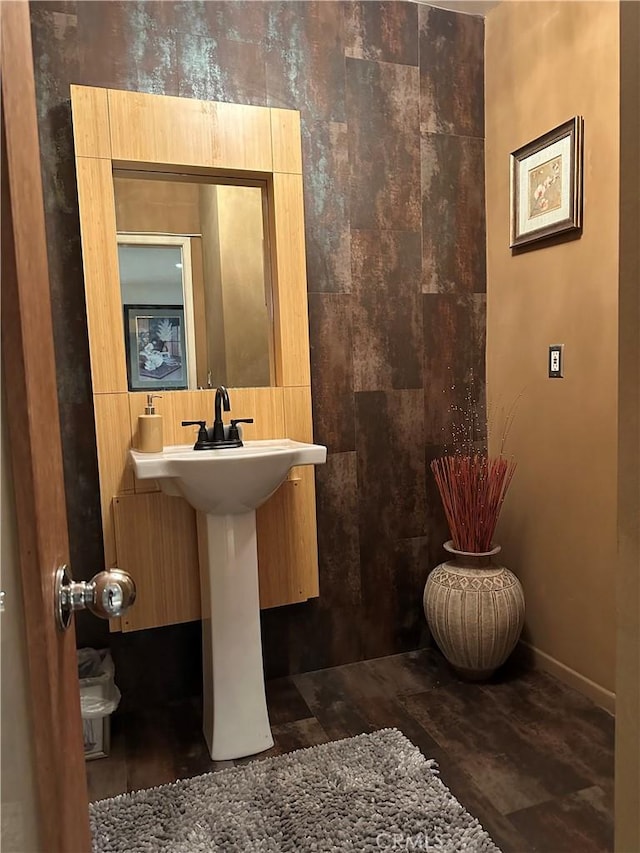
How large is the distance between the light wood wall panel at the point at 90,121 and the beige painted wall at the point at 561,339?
1508 mm

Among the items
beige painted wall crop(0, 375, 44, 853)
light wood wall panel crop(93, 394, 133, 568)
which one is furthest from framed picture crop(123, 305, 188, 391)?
beige painted wall crop(0, 375, 44, 853)

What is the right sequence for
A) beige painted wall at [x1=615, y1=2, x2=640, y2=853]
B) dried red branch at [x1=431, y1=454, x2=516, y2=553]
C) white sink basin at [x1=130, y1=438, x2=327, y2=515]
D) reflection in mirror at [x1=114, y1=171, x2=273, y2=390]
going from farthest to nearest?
dried red branch at [x1=431, y1=454, x2=516, y2=553] → reflection in mirror at [x1=114, y1=171, x2=273, y2=390] → white sink basin at [x1=130, y1=438, x2=327, y2=515] → beige painted wall at [x1=615, y1=2, x2=640, y2=853]

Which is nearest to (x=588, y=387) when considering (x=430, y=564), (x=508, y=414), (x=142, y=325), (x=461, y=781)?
(x=508, y=414)

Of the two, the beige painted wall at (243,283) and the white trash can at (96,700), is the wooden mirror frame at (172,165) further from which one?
→ the white trash can at (96,700)

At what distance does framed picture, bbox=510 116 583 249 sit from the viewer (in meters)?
2.13

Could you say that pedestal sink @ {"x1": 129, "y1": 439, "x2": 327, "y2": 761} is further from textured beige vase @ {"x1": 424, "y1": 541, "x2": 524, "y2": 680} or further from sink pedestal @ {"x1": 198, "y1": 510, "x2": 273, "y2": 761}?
textured beige vase @ {"x1": 424, "y1": 541, "x2": 524, "y2": 680}

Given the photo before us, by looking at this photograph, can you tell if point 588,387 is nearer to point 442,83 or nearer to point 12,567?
point 442,83

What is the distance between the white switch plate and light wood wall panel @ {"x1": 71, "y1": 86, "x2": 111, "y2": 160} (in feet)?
5.44

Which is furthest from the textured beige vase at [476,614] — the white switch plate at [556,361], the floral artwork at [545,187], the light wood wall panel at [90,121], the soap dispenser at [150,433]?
the light wood wall panel at [90,121]

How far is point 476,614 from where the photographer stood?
7.32 feet

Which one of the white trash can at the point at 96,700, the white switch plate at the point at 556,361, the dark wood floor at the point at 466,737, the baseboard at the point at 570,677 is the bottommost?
the dark wood floor at the point at 466,737

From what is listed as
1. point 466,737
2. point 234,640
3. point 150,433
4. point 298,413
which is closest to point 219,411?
point 150,433

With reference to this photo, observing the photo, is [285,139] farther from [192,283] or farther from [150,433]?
[150,433]

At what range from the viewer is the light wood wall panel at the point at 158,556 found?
212 centimetres
